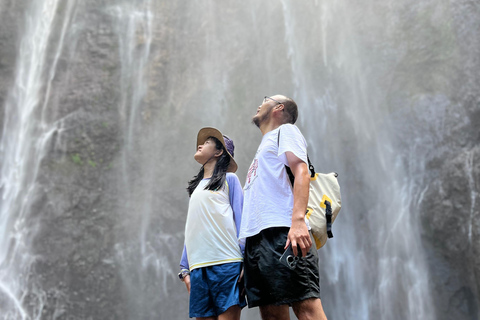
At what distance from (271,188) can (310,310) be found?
2.04ft

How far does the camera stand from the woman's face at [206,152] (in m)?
2.81

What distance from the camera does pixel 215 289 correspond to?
231cm

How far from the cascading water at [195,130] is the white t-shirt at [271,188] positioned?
20.1ft

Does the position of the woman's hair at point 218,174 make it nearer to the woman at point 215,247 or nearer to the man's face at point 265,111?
the woman at point 215,247

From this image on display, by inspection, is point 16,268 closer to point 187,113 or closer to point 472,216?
point 187,113

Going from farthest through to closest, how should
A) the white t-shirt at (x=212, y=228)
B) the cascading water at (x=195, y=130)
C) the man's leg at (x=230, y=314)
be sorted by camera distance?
the cascading water at (x=195, y=130) → the white t-shirt at (x=212, y=228) → the man's leg at (x=230, y=314)


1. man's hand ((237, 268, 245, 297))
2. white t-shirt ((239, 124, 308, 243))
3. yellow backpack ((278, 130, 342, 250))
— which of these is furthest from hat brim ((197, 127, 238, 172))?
man's hand ((237, 268, 245, 297))

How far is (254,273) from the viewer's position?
6.90 feet

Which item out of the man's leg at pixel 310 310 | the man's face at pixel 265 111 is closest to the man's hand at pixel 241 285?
the man's leg at pixel 310 310

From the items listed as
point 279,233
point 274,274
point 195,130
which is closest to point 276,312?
point 274,274

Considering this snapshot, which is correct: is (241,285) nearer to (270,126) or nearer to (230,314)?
(230,314)

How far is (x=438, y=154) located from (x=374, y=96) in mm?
1859

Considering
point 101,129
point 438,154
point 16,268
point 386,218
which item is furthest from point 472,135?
point 16,268

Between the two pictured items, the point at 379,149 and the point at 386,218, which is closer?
the point at 386,218
